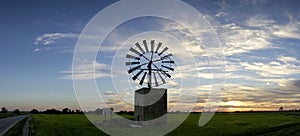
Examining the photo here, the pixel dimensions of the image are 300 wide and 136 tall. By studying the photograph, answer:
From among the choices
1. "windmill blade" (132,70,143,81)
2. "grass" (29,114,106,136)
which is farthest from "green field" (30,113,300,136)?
"windmill blade" (132,70,143,81)

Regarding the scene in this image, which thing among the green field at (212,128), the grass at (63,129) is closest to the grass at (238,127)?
the green field at (212,128)

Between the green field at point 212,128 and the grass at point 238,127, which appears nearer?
the green field at point 212,128

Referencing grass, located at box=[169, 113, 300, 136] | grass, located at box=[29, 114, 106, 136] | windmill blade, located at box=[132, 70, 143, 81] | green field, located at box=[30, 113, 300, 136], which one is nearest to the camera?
green field, located at box=[30, 113, 300, 136]

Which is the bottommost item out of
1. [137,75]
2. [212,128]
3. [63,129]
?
[212,128]

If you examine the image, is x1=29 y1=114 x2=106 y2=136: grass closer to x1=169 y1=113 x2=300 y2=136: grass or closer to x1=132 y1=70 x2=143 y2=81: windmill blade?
x1=132 y1=70 x2=143 y2=81: windmill blade

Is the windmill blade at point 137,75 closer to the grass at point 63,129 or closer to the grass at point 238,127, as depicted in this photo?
the grass at point 63,129

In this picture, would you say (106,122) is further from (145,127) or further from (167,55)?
(167,55)

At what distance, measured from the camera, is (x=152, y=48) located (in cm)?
4716

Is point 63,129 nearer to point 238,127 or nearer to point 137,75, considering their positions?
point 137,75

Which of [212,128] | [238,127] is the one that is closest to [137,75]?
[212,128]

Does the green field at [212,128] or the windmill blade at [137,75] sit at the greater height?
the windmill blade at [137,75]

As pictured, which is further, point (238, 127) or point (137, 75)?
point (137, 75)

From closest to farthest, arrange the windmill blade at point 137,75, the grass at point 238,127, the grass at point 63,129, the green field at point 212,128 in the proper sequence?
the green field at point 212,128 < the grass at point 238,127 < the grass at point 63,129 < the windmill blade at point 137,75

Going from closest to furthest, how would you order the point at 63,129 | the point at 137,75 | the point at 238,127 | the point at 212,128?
the point at 212,128, the point at 63,129, the point at 238,127, the point at 137,75
